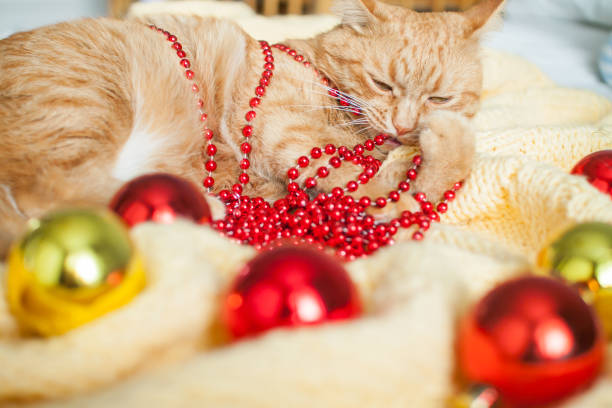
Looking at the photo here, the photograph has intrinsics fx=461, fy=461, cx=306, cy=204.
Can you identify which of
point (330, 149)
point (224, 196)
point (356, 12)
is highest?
point (356, 12)

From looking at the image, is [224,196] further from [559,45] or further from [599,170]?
[559,45]

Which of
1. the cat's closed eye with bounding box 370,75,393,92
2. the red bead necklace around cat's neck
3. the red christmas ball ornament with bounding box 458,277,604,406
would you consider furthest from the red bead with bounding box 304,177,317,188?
the red christmas ball ornament with bounding box 458,277,604,406

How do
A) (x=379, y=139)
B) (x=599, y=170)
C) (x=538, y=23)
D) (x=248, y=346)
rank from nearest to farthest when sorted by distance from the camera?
(x=248, y=346), (x=599, y=170), (x=379, y=139), (x=538, y=23)

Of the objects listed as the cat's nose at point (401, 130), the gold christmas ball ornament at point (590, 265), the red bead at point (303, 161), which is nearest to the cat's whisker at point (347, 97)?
the cat's nose at point (401, 130)

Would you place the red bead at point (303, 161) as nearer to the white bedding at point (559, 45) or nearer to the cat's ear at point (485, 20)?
the cat's ear at point (485, 20)

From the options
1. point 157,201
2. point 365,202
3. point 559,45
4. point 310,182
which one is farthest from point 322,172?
point 559,45

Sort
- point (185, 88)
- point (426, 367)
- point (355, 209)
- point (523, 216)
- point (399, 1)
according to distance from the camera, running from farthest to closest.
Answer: point (399, 1) → point (185, 88) → point (355, 209) → point (523, 216) → point (426, 367)

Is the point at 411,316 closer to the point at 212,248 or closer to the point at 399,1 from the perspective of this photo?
the point at 212,248

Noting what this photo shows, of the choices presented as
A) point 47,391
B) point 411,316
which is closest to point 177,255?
point 47,391
